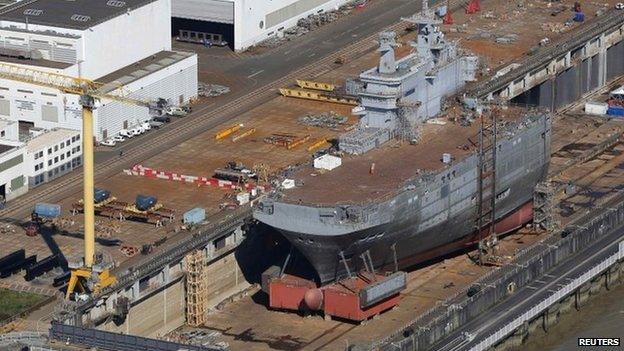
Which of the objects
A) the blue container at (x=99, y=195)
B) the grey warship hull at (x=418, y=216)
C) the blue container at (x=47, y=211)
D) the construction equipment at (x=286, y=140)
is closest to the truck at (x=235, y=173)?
the construction equipment at (x=286, y=140)

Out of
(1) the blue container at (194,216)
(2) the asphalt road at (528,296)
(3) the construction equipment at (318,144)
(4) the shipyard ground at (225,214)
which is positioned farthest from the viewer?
(3) the construction equipment at (318,144)

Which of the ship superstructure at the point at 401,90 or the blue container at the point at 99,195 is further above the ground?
the ship superstructure at the point at 401,90

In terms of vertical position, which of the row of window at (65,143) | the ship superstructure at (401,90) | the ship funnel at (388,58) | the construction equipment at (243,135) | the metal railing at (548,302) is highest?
the ship funnel at (388,58)

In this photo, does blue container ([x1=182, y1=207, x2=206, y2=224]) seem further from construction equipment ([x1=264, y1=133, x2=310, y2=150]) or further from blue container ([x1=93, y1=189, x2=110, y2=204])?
construction equipment ([x1=264, y1=133, x2=310, y2=150])

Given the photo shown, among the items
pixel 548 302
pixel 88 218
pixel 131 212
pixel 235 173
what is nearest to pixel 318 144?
pixel 235 173

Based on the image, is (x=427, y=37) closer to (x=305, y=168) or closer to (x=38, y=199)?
(x=305, y=168)

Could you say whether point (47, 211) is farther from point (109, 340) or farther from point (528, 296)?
point (528, 296)

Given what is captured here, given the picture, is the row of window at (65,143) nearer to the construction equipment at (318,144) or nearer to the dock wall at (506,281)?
the construction equipment at (318,144)
